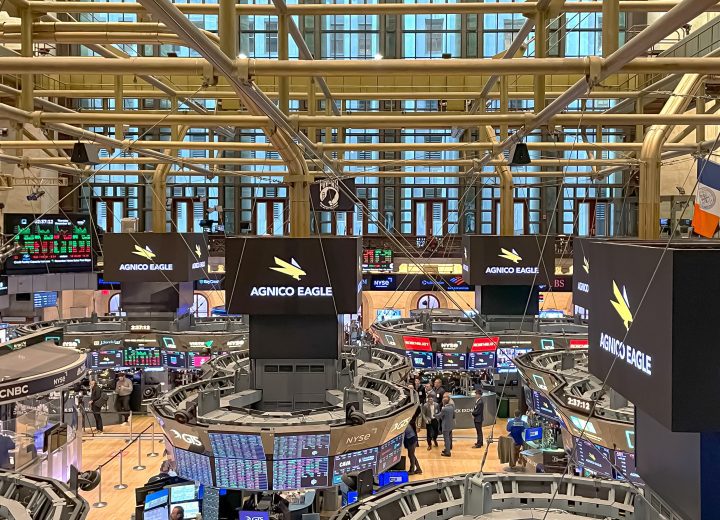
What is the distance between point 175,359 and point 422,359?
6481mm

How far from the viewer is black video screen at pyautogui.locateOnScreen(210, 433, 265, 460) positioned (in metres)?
8.82

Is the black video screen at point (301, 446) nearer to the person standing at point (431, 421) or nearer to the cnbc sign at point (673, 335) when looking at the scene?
the cnbc sign at point (673, 335)

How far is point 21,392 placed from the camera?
34.2 ft

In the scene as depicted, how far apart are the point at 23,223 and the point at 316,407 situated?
15.8 meters

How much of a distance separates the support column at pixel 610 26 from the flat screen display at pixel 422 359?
1393 centimetres

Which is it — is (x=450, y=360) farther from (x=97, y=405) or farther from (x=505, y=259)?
(x=97, y=405)

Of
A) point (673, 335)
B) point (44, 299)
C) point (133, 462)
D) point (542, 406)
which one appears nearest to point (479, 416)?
point (542, 406)

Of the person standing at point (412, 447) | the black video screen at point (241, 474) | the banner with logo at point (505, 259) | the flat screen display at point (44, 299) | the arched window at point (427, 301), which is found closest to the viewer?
the black video screen at point (241, 474)

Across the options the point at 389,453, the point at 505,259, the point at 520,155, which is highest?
the point at 520,155

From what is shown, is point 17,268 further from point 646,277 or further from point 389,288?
point 646,277

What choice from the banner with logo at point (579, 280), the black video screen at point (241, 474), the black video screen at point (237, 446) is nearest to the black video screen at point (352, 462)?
the black video screen at point (241, 474)

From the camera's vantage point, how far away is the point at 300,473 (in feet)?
30.1

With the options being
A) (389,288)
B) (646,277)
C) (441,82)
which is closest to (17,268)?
(389,288)

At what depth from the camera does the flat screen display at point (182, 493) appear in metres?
9.73
